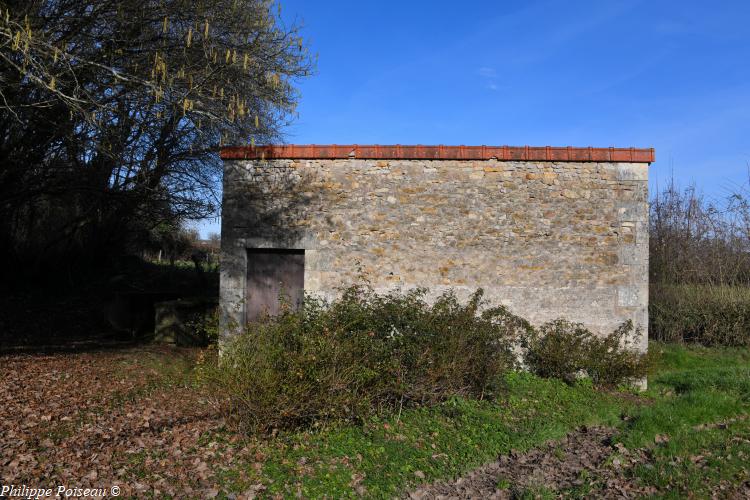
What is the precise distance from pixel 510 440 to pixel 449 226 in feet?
12.4

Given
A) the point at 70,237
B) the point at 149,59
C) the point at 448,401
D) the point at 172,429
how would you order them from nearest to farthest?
the point at 172,429, the point at 448,401, the point at 149,59, the point at 70,237

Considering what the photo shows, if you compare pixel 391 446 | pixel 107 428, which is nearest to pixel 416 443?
pixel 391 446

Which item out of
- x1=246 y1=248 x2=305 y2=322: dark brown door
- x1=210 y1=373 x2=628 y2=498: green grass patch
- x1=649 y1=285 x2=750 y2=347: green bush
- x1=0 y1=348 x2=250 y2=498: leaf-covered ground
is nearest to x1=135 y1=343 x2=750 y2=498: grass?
x1=210 y1=373 x2=628 y2=498: green grass patch

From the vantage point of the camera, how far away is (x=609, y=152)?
28.8 feet

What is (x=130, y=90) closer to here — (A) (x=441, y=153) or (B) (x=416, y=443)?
(A) (x=441, y=153)

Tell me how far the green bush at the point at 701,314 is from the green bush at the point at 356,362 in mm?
6000

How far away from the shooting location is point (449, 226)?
8.88m

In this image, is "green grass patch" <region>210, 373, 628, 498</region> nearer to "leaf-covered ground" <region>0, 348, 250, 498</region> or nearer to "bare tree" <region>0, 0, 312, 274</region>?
"leaf-covered ground" <region>0, 348, 250, 498</region>

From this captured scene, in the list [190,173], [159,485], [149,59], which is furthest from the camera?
[190,173]

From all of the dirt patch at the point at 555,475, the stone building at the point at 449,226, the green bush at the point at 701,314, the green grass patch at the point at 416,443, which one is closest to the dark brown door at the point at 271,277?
the stone building at the point at 449,226

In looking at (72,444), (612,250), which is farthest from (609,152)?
(72,444)

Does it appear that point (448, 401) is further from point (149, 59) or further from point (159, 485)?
point (149, 59)

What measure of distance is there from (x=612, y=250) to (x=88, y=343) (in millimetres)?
9915

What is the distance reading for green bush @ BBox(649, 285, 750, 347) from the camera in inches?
455
